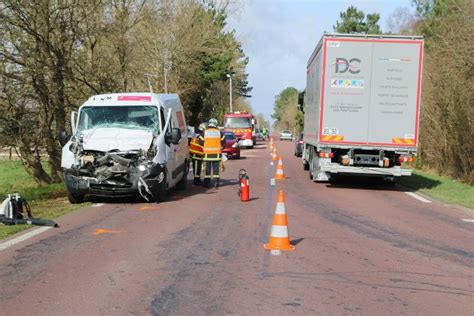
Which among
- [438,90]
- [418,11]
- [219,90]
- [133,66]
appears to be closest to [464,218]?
[438,90]

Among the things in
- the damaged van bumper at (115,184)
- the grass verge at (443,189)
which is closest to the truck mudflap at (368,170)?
the grass verge at (443,189)

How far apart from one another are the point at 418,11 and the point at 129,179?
97.9 ft

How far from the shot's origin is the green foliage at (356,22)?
166ft

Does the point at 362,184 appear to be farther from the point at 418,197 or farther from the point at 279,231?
the point at 279,231

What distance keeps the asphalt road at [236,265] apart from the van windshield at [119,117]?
204 centimetres

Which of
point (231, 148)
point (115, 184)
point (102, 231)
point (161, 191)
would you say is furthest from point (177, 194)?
point (231, 148)

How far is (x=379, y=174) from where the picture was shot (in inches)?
626

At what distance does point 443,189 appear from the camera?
16.6m

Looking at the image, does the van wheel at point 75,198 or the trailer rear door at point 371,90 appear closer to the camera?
the van wheel at point 75,198

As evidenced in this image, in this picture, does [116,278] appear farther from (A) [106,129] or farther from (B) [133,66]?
(B) [133,66]

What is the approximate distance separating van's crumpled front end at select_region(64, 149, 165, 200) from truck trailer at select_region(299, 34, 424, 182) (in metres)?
5.89

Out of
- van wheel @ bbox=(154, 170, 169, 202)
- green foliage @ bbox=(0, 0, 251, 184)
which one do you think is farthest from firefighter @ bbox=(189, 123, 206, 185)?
green foliage @ bbox=(0, 0, 251, 184)

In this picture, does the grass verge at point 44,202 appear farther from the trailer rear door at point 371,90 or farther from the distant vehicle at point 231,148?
the distant vehicle at point 231,148

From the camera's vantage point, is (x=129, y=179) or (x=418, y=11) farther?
(x=418, y=11)
